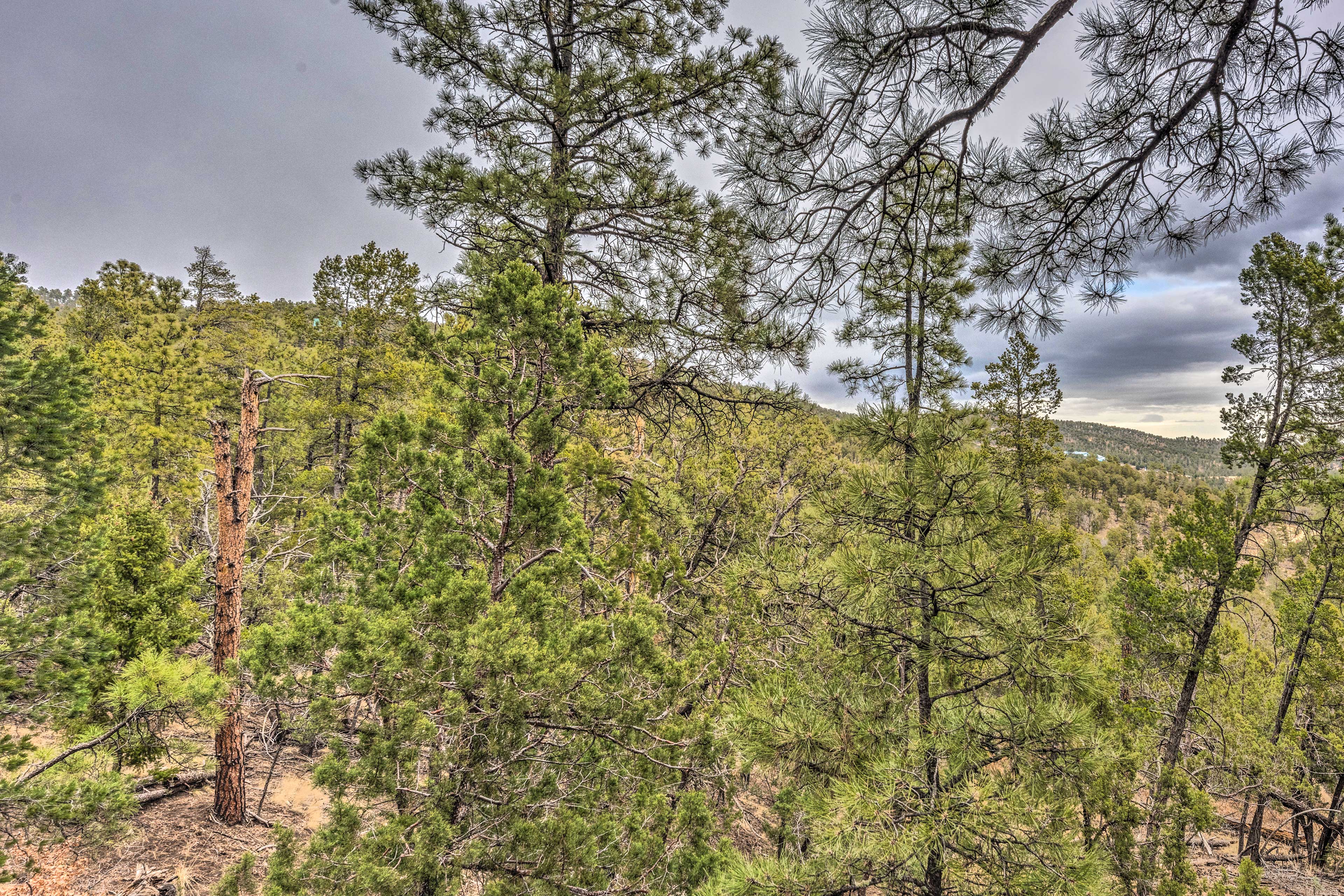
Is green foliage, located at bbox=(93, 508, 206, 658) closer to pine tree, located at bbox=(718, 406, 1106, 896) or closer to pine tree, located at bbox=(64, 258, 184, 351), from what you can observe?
pine tree, located at bbox=(718, 406, 1106, 896)

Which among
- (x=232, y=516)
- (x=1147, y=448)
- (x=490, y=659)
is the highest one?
(x=1147, y=448)

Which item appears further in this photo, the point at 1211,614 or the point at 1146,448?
the point at 1146,448

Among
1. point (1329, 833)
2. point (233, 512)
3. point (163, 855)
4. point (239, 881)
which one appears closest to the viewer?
point (239, 881)

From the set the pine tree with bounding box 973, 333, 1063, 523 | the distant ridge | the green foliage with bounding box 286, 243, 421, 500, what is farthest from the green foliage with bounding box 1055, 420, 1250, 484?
the green foliage with bounding box 286, 243, 421, 500

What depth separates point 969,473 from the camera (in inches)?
139

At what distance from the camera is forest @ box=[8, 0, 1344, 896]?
264 cm

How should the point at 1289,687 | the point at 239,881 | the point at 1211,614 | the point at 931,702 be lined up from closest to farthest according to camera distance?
the point at 239,881 → the point at 931,702 → the point at 1211,614 → the point at 1289,687

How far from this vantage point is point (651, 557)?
6.59m

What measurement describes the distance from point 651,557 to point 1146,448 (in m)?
196

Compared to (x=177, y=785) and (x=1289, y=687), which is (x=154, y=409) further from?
(x=1289, y=687)

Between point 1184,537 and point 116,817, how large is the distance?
15.2 metres

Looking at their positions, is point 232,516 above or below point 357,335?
below

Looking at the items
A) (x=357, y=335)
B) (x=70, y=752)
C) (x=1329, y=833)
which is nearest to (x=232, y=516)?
(x=70, y=752)

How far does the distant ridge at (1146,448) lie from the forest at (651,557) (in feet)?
465
